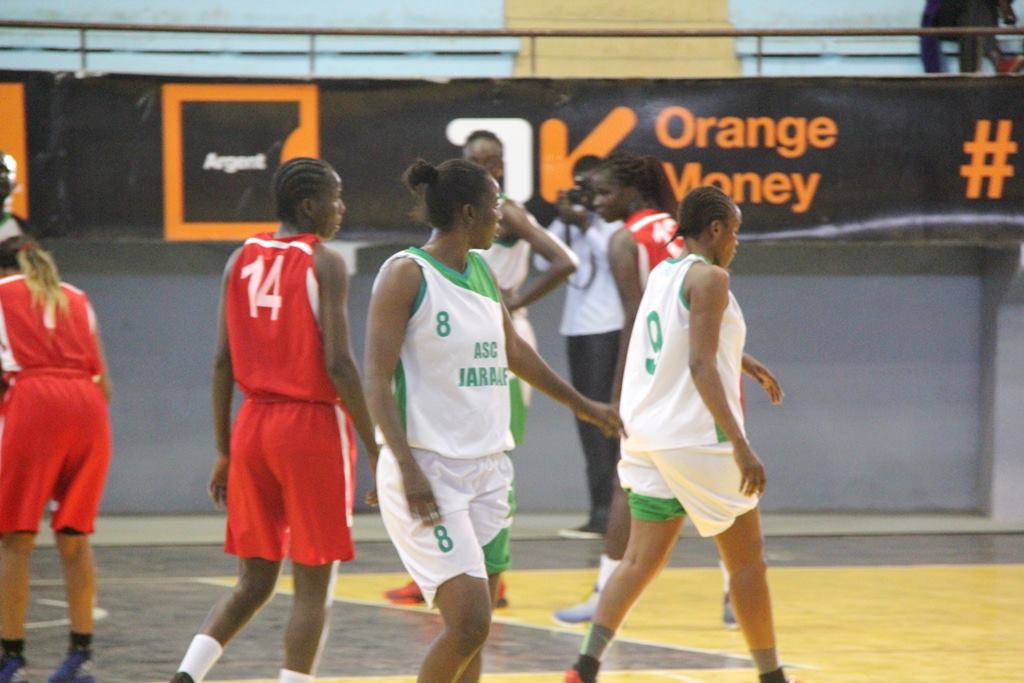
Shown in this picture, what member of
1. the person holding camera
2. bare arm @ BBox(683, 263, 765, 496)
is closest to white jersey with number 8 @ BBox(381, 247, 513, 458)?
bare arm @ BBox(683, 263, 765, 496)

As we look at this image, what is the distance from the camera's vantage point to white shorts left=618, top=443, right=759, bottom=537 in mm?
5805

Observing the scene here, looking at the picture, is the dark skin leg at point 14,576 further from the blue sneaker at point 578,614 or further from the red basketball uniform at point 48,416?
the blue sneaker at point 578,614

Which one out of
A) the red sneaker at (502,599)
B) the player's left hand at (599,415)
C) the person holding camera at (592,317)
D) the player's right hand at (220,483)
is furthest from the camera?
the person holding camera at (592,317)

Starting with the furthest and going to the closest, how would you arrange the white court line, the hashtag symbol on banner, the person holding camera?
the hashtag symbol on banner
the person holding camera
the white court line

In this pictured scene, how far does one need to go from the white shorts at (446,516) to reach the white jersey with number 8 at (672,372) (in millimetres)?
1163

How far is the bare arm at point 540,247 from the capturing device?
7.98m

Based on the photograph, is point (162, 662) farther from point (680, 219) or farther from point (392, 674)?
point (680, 219)

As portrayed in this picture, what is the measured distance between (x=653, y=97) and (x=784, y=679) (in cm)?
596

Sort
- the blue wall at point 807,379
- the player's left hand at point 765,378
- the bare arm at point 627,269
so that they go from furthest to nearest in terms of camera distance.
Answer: the blue wall at point 807,379 → the bare arm at point 627,269 → the player's left hand at point 765,378

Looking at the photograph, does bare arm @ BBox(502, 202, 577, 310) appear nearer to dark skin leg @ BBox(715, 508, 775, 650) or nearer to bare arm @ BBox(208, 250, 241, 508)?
dark skin leg @ BBox(715, 508, 775, 650)

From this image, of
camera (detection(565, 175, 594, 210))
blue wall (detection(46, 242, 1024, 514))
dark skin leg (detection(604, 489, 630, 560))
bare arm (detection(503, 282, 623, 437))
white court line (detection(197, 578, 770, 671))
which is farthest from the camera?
blue wall (detection(46, 242, 1024, 514))

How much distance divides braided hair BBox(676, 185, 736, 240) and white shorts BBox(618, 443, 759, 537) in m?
0.79

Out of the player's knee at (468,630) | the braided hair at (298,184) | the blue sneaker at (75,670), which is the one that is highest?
the braided hair at (298,184)

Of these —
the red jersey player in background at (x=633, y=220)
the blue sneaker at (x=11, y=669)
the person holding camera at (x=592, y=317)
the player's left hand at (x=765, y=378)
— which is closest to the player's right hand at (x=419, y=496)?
the player's left hand at (x=765, y=378)
